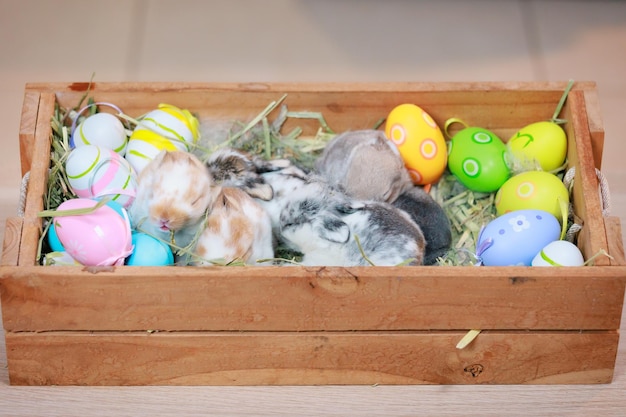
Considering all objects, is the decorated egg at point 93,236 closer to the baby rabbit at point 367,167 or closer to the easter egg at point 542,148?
the baby rabbit at point 367,167

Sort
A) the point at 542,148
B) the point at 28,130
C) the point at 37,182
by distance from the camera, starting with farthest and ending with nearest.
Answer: the point at 542,148 → the point at 28,130 → the point at 37,182

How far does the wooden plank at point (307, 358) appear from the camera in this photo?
5.68 feet

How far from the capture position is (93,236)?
1.69 m

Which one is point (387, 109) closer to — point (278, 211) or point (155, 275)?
point (278, 211)

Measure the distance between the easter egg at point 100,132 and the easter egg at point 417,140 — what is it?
0.57m

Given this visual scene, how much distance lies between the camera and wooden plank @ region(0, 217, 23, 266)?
65.6 inches

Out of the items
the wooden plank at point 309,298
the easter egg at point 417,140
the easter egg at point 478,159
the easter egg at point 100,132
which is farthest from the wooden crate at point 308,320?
the easter egg at point 417,140

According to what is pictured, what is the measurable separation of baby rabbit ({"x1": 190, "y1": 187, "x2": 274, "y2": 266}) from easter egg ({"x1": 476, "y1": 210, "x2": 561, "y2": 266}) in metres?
0.44

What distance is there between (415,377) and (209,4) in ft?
5.53

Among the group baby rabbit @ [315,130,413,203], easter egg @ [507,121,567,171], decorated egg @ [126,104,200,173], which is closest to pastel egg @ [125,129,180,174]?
decorated egg @ [126,104,200,173]

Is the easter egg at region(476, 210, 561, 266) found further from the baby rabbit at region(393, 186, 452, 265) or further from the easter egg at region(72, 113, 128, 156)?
the easter egg at region(72, 113, 128, 156)

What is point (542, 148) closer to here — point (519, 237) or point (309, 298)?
point (519, 237)

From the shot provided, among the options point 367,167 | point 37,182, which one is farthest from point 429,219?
point 37,182

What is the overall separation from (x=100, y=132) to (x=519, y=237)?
87cm
